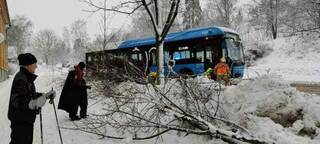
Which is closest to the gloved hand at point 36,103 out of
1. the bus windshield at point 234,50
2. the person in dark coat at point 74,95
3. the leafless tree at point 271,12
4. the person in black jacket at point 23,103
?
the person in black jacket at point 23,103

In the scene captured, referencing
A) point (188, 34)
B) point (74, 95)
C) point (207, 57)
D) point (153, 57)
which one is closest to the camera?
point (74, 95)

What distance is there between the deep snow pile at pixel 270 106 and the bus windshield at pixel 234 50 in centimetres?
952

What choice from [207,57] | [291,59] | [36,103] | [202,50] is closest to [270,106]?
[36,103]

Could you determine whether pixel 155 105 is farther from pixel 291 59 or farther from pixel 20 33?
pixel 20 33

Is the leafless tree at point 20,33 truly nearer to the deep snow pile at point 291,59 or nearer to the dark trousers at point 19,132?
the deep snow pile at point 291,59

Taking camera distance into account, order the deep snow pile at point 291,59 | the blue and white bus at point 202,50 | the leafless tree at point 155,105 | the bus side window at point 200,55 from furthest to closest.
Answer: the deep snow pile at point 291,59 < the bus side window at point 200,55 < the blue and white bus at point 202,50 < the leafless tree at point 155,105

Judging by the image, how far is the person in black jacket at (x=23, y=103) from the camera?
13.6 ft

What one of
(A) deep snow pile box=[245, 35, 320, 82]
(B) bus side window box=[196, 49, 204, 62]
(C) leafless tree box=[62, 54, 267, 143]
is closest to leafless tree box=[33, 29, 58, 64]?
(A) deep snow pile box=[245, 35, 320, 82]

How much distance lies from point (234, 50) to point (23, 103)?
43.9 feet

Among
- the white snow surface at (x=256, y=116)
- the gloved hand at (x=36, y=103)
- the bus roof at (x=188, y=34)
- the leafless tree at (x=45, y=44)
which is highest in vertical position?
Answer: the leafless tree at (x=45, y=44)

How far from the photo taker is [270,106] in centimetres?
556

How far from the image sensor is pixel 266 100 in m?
5.67

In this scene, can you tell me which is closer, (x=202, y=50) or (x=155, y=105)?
(x=155, y=105)

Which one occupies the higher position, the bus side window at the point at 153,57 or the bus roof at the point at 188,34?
the bus roof at the point at 188,34
